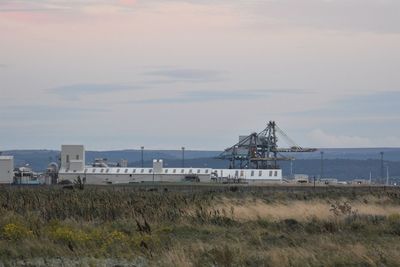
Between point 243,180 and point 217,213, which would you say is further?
point 243,180

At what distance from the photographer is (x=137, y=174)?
5315 inches

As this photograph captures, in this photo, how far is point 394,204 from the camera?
47.6m

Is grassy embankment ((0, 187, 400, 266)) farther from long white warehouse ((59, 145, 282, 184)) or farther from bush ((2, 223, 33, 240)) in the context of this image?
long white warehouse ((59, 145, 282, 184))

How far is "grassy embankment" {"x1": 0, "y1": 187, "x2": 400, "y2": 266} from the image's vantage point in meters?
21.0

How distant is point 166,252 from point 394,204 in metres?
28.3

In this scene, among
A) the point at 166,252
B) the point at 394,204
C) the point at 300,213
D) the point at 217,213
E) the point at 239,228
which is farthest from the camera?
the point at 394,204

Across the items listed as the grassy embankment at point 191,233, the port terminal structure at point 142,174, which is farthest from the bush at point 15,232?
the port terminal structure at point 142,174

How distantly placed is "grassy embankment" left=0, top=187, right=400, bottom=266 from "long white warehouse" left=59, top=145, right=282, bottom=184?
87.9 meters

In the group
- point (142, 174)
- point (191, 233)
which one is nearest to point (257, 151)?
point (142, 174)

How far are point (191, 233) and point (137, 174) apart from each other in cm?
10584

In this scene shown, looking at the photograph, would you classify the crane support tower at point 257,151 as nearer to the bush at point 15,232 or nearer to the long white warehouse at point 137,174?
the long white warehouse at point 137,174

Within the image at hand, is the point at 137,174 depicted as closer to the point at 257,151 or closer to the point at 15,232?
the point at 257,151

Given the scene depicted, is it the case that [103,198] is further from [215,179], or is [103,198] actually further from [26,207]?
[215,179]

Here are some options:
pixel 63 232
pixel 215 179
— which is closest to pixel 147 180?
pixel 215 179
